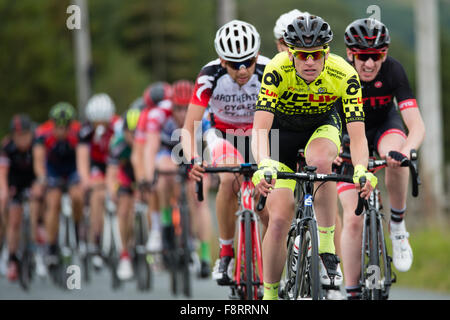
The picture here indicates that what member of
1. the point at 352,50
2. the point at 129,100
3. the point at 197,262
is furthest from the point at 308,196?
the point at 129,100

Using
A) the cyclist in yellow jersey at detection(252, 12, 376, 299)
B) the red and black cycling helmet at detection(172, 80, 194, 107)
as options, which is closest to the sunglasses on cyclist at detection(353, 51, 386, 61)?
the cyclist in yellow jersey at detection(252, 12, 376, 299)

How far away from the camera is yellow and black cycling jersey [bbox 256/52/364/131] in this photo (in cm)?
694

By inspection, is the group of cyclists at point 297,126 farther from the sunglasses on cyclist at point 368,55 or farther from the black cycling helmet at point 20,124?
the black cycling helmet at point 20,124

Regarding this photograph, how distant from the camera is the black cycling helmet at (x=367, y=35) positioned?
25.8 ft

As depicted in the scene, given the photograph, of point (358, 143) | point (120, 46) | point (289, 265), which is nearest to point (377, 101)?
point (358, 143)

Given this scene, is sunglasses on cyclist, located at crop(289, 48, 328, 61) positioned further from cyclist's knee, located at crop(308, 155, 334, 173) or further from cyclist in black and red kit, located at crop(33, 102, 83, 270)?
cyclist in black and red kit, located at crop(33, 102, 83, 270)

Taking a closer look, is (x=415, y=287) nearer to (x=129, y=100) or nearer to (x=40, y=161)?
(x=40, y=161)

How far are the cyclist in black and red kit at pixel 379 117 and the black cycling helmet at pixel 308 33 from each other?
1164 mm

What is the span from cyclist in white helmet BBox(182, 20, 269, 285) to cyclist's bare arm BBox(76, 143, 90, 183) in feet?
17.2

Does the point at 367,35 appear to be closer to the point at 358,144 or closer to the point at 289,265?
the point at 358,144

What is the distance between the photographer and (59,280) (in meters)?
14.3

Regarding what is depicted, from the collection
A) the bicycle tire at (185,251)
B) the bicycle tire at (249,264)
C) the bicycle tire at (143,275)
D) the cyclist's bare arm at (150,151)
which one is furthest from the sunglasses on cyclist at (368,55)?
the bicycle tire at (143,275)

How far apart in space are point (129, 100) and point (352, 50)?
6367 centimetres

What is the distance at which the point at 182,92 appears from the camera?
38.7ft
